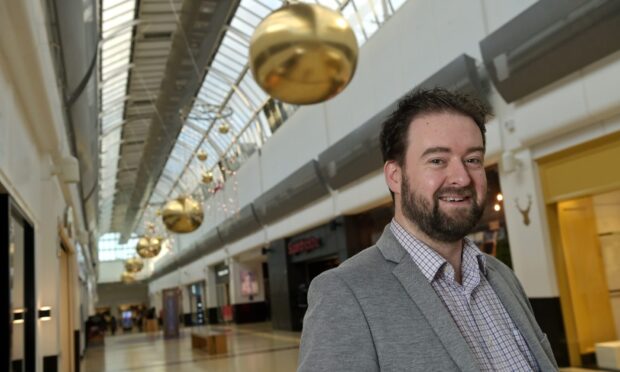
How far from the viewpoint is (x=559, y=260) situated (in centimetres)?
840

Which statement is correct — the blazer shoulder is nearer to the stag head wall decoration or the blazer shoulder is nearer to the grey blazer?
the grey blazer

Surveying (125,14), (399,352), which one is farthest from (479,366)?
(125,14)

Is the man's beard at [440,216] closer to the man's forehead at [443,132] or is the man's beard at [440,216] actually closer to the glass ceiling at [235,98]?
the man's forehead at [443,132]

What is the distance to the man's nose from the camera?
131cm

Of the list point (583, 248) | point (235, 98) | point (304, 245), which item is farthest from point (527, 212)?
point (235, 98)

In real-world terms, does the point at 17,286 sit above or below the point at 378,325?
above

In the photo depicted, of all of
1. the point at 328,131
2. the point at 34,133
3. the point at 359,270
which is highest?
the point at 328,131

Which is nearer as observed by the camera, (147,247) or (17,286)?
(17,286)

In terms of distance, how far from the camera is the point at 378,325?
1156 mm

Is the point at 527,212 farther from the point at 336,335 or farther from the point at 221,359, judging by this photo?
the point at 221,359

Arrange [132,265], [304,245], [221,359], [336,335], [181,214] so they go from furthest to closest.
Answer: [132,265], [304,245], [221,359], [181,214], [336,335]

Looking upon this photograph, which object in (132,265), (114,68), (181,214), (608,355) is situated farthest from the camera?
(132,265)

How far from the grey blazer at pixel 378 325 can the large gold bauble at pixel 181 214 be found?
365 inches

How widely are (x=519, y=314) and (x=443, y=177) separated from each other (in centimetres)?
43
